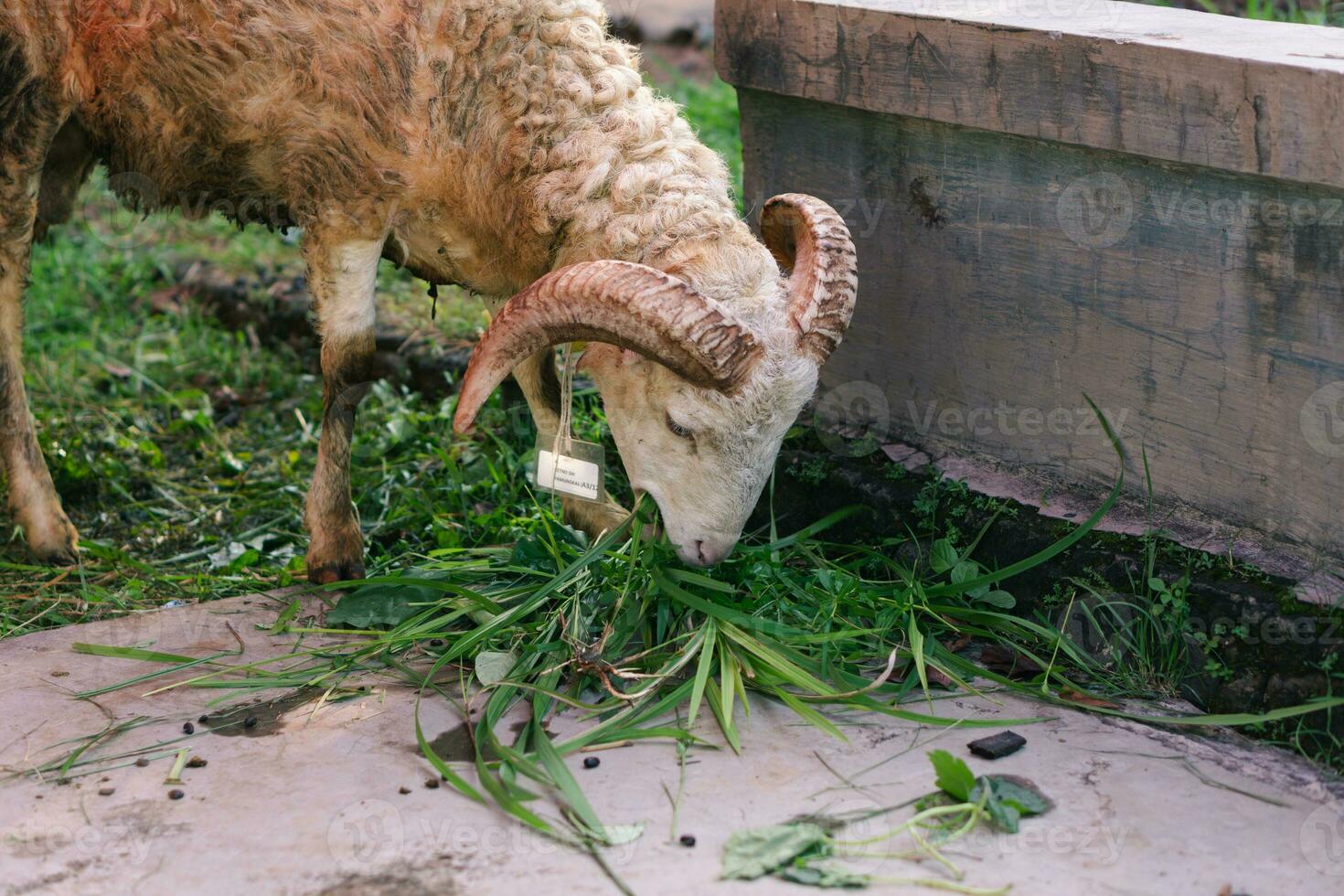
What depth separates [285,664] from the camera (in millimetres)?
3867

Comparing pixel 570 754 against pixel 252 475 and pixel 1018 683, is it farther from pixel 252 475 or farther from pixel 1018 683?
pixel 252 475

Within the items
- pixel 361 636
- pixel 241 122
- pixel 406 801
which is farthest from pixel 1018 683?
pixel 241 122

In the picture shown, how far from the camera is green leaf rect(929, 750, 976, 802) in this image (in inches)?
118

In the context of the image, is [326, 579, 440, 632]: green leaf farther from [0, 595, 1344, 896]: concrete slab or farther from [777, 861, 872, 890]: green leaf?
[777, 861, 872, 890]: green leaf

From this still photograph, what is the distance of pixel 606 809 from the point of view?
3.03 metres

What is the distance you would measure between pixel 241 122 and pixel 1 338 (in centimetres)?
125

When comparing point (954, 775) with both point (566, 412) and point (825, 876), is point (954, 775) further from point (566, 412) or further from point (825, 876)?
point (566, 412)

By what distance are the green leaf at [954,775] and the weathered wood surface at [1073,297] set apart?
3.76 feet

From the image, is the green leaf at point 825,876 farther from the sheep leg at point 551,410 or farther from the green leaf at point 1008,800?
the sheep leg at point 551,410

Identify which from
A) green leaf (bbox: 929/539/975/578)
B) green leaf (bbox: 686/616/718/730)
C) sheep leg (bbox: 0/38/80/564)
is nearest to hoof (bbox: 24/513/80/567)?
sheep leg (bbox: 0/38/80/564)

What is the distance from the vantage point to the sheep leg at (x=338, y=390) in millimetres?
4340

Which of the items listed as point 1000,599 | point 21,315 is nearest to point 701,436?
point 1000,599

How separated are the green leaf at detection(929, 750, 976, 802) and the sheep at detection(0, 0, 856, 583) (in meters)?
1.00

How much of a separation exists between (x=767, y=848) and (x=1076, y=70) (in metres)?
2.18
